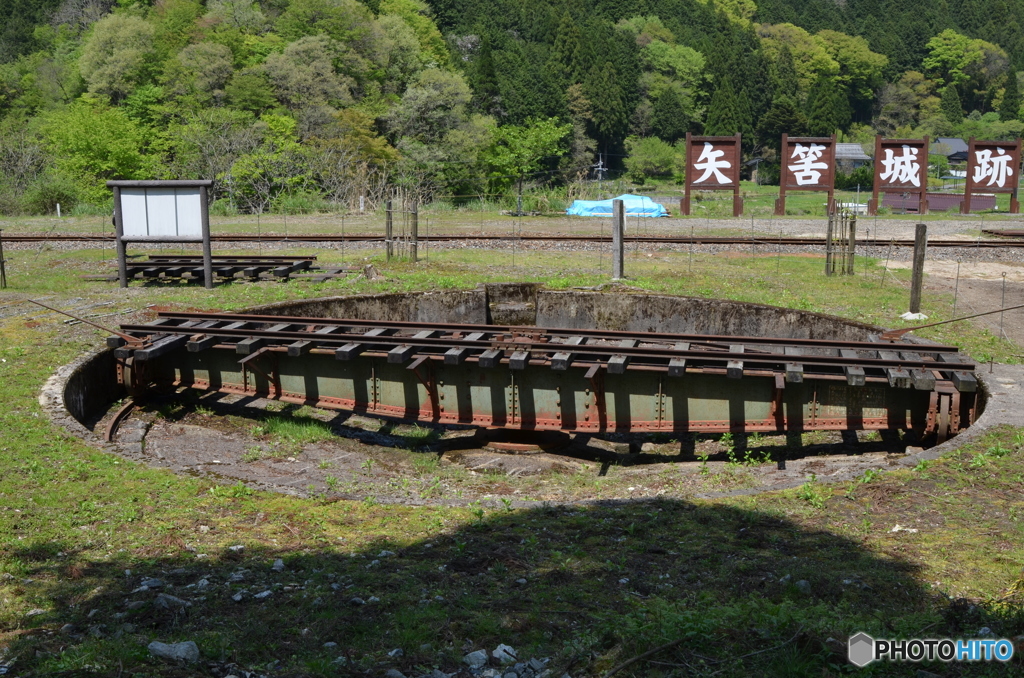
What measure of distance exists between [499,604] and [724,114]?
8011cm

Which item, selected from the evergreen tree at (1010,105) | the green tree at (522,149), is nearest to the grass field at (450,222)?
the green tree at (522,149)

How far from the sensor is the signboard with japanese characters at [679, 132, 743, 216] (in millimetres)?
31234

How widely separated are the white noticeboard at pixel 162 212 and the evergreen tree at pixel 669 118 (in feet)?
237

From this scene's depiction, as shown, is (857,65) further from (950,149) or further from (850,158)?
(850,158)

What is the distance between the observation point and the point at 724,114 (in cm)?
8112

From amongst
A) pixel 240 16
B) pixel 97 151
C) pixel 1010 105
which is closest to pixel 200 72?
pixel 240 16

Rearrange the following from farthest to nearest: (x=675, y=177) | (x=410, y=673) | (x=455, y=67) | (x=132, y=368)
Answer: (x=675, y=177), (x=455, y=67), (x=132, y=368), (x=410, y=673)

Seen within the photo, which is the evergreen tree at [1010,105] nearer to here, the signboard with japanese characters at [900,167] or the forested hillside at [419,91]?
the forested hillside at [419,91]

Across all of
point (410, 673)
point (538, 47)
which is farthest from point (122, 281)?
point (538, 47)

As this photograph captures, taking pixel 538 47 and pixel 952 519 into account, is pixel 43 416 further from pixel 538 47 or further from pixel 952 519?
pixel 538 47

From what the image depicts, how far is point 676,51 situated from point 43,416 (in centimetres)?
9066

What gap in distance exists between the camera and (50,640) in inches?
203

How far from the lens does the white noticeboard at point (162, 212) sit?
16203 millimetres

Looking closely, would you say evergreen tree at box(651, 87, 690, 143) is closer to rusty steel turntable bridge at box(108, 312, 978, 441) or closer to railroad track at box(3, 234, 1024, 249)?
railroad track at box(3, 234, 1024, 249)
